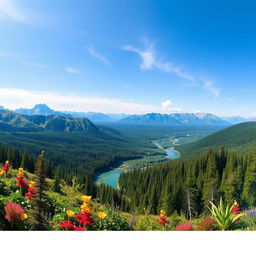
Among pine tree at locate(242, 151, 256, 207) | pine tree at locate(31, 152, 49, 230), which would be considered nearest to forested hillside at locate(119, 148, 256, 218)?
pine tree at locate(242, 151, 256, 207)

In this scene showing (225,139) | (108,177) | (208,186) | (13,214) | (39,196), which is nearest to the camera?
(13,214)

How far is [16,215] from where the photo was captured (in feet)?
7.26

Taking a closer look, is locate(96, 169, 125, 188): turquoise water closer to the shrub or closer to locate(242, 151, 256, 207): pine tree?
locate(242, 151, 256, 207): pine tree

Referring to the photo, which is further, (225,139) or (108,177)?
(225,139)

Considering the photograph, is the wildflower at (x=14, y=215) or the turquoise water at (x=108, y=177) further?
the turquoise water at (x=108, y=177)

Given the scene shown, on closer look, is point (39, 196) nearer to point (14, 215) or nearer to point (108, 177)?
point (14, 215)

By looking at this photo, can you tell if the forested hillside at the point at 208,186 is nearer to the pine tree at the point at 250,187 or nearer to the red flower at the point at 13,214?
the pine tree at the point at 250,187

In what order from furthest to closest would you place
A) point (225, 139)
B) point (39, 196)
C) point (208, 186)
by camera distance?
1. point (225, 139)
2. point (208, 186)
3. point (39, 196)

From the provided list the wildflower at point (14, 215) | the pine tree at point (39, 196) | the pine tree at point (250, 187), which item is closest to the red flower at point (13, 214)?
the wildflower at point (14, 215)

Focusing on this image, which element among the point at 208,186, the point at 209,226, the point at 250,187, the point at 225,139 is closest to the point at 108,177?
the point at 208,186

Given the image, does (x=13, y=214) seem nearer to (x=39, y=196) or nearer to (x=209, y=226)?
(x=39, y=196)

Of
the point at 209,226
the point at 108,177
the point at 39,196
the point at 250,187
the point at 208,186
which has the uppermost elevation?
the point at 39,196

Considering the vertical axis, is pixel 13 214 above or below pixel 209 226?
above
